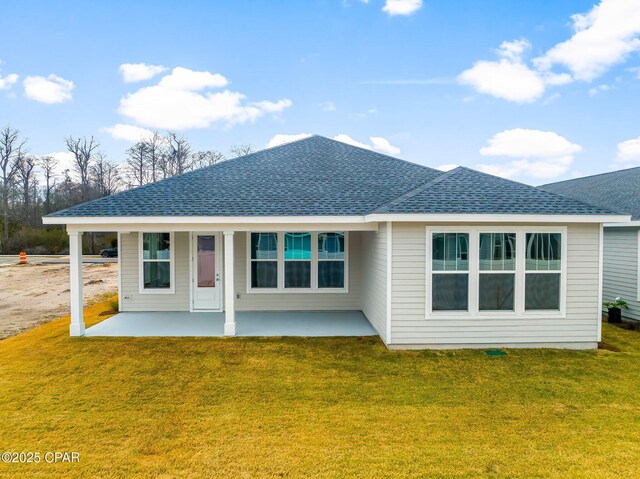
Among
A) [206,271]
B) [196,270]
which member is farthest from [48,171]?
[206,271]

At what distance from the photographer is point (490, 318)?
22.1ft

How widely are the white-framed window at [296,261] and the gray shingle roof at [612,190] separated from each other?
6.50m

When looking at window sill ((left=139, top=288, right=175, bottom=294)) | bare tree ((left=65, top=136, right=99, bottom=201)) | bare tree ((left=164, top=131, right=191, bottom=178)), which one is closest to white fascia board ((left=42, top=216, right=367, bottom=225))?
window sill ((left=139, top=288, right=175, bottom=294))

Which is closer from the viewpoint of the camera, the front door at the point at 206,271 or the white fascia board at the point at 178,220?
the white fascia board at the point at 178,220

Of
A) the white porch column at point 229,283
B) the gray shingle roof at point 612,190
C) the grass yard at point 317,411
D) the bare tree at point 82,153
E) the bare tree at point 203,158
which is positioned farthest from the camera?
the bare tree at point 203,158

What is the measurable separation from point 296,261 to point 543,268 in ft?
17.8

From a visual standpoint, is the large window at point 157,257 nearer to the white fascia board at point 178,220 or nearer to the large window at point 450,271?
the white fascia board at point 178,220

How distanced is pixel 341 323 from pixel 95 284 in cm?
1281

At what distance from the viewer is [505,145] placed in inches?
1069

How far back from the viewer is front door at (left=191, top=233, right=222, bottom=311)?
916 centimetres

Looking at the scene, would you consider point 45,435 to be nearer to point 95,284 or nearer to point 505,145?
point 95,284

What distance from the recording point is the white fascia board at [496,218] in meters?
6.38

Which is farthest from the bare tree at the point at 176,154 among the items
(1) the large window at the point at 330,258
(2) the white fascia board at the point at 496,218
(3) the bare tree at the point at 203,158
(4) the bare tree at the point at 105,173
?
(2) the white fascia board at the point at 496,218

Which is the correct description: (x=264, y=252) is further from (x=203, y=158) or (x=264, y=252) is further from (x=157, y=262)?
(x=203, y=158)
